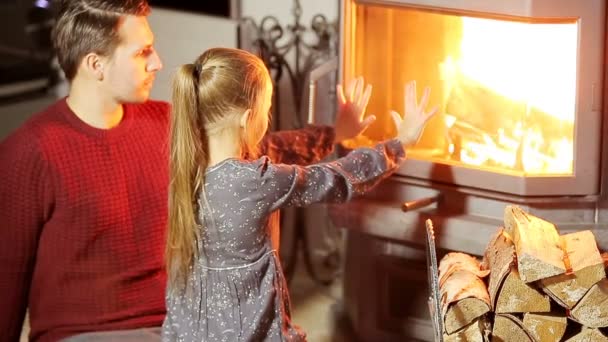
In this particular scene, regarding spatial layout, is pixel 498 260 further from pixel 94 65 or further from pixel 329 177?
pixel 94 65

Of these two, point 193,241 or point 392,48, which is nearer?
point 193,241

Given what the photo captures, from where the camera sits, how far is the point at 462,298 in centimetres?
196

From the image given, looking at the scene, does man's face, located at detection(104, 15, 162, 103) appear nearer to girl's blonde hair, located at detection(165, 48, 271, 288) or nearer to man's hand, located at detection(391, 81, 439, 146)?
girl's blonde hair, located at detection(165, 48, 271, 288)

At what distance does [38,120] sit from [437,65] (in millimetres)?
820

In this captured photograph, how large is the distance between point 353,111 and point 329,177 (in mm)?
288

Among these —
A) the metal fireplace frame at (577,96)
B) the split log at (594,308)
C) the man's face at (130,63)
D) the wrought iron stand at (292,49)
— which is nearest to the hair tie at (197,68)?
the man's face at (130,63)

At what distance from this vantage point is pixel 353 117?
2318 mm

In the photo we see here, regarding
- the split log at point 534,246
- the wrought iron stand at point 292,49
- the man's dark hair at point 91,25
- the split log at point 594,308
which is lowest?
the split log at point 594,308

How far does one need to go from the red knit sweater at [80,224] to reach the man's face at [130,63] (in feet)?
0.28

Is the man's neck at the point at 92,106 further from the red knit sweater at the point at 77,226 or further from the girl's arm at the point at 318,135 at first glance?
the girl's arm at the point at 318,135

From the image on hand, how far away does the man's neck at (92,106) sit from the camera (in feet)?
7.25

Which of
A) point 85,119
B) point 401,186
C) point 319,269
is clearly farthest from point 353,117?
point 319,269

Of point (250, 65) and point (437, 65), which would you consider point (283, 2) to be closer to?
point (437, 65)

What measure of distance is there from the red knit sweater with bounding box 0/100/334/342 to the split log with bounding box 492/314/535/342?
1.89 ft
